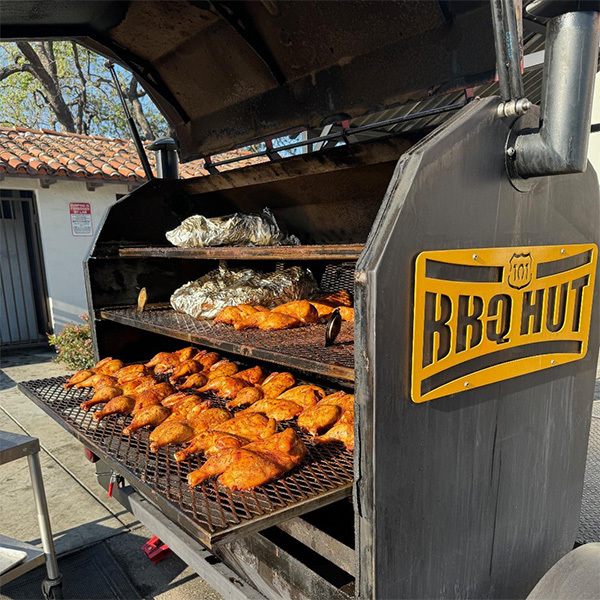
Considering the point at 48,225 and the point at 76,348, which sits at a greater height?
the point at 48,225

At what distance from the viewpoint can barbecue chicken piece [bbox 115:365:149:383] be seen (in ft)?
9.61

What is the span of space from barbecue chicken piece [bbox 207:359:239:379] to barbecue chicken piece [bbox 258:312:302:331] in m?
0.58

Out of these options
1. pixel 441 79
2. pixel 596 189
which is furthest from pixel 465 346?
pixel 441 79

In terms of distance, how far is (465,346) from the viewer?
1.45 m

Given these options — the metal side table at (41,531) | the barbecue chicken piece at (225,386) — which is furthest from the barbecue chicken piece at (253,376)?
the metal side table at (41,531)

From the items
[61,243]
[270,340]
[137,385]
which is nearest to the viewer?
[270,340]

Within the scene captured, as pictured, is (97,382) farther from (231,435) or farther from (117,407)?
(231,435)

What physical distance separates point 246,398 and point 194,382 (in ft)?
1.66

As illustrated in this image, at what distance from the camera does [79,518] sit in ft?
11.9

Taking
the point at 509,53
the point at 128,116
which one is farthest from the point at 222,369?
the point at 509,53

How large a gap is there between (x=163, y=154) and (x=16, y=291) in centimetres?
757

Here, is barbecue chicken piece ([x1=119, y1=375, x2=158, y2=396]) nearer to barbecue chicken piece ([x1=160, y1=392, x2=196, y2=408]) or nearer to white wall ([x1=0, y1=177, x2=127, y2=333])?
barbecue chicken piece ([x1=160, y1=392, x2=196, y2=408])

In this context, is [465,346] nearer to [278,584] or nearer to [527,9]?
[527,9]

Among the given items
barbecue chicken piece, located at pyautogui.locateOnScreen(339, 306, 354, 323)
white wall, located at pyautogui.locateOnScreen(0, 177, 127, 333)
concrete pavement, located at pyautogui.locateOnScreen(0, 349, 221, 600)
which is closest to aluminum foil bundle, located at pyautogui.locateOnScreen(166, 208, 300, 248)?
barbecue chicken piece, located at pyautogui.locateOnScreen(339, 306, 354, 323)
